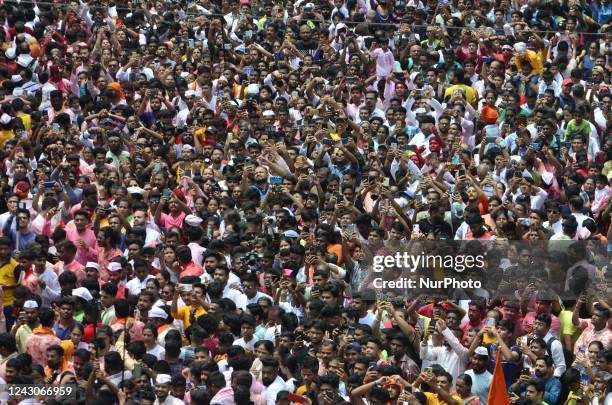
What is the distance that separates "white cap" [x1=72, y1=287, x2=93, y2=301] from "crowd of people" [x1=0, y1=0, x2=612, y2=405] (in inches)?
0.9

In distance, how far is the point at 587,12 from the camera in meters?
25.9

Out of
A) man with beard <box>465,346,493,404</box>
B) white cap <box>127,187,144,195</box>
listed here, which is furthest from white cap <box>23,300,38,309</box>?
man with beard <box>465,346,493,404</box>

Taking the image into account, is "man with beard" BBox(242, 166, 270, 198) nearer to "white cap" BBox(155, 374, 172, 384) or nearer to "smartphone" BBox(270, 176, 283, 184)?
"smartphone" BBox(270, 176, 283, 184)

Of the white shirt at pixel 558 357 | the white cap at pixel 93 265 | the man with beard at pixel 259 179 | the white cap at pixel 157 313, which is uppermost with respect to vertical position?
the man with beard at pixel 259 179

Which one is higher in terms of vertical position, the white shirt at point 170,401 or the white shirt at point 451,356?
the white shirt at point 451,356

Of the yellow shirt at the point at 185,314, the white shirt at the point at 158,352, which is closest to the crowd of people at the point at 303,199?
the yellow shirt at the point at 185,314

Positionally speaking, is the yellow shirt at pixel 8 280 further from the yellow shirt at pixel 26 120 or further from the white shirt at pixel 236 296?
the yellow shirt at pixel 26 120

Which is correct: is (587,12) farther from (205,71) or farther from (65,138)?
(65,138)

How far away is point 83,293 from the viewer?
18.0 metres

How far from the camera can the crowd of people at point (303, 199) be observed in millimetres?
16781

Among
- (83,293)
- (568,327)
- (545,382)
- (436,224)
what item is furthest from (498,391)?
(83,293)

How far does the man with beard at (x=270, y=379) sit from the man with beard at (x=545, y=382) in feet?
6.46

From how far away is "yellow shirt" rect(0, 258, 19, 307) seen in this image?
1853 centimetres

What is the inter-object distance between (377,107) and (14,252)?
18.0ft
